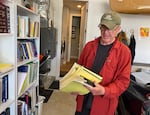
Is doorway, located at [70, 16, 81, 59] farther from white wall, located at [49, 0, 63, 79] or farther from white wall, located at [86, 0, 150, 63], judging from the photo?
white wall, located at [86, 0, 150, 63]

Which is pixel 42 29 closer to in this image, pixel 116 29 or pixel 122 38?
pixel 122 38

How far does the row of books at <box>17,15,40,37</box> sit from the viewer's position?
1829 millimetres

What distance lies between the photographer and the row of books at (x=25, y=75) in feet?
6.17

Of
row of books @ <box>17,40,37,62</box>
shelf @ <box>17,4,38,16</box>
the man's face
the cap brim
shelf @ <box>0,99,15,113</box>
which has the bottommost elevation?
shelf @ <box>0,99,15,113</box>

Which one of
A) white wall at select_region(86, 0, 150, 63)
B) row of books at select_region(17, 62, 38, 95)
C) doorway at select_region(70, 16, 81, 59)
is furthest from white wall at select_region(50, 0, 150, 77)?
doorway at select_region(70, 16, 81, 59)

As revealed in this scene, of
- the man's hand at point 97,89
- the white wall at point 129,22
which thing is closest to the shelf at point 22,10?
the man's hand at point 97,89

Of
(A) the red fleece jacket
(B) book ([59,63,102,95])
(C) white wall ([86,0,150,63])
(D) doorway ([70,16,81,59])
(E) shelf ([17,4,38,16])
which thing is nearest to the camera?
(B) book ([59,63,102,95])

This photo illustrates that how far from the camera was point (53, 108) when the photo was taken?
3.12 meters

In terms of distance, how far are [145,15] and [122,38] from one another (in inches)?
40.9

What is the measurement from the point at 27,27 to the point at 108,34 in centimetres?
102

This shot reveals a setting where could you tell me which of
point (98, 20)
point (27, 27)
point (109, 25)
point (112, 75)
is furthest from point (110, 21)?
point (98, 20)

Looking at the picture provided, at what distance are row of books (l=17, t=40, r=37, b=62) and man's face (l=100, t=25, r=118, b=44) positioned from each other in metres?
0.94

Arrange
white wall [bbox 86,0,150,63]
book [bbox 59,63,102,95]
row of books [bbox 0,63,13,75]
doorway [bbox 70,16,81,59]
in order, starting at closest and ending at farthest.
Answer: book [bbox 59,63,102,95]
row of books [bbox 0,63,13,75]
white wall [bbox 86,0,150,63]
doorway [bbox 70,16,81,59]

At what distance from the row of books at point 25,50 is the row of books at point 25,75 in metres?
0.11
